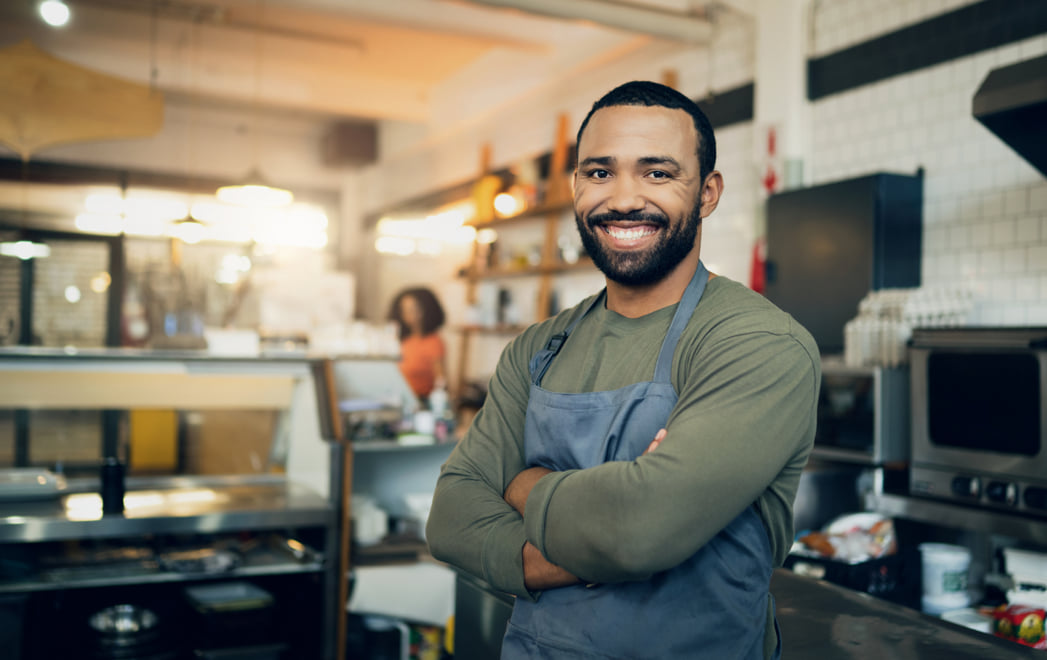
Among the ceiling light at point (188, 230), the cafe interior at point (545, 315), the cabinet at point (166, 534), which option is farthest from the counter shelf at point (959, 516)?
the ceiling light at point (188, 230)

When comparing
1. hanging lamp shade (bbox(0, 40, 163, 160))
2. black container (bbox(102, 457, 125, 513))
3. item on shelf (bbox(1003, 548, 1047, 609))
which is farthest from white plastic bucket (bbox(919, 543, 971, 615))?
hanging lamp shade (bbox(0, 40, 163, 160))

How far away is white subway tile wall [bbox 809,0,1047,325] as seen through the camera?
3.34m

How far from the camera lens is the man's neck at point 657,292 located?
141cm

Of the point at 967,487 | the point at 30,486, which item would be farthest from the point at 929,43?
the point at 30,486

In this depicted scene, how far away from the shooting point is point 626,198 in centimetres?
135

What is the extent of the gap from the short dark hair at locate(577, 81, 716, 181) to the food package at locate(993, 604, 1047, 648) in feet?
4.29

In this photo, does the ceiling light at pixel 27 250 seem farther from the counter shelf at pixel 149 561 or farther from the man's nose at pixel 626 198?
the man's nose at pixel 626 198

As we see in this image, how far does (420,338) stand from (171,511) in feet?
12.9

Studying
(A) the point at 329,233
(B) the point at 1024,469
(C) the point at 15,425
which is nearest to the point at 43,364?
(B) the point at 1024,469

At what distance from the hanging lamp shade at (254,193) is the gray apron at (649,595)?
5.06m

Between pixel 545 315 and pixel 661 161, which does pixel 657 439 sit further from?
pixel 545 315

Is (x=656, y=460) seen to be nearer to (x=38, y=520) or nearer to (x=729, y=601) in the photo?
(x=729, y=601)

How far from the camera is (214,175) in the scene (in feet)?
31.1

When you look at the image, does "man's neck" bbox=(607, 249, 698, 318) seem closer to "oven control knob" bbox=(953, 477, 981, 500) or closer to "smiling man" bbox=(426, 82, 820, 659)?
"smiling man" bbox=(426, 82, 820, 659)
